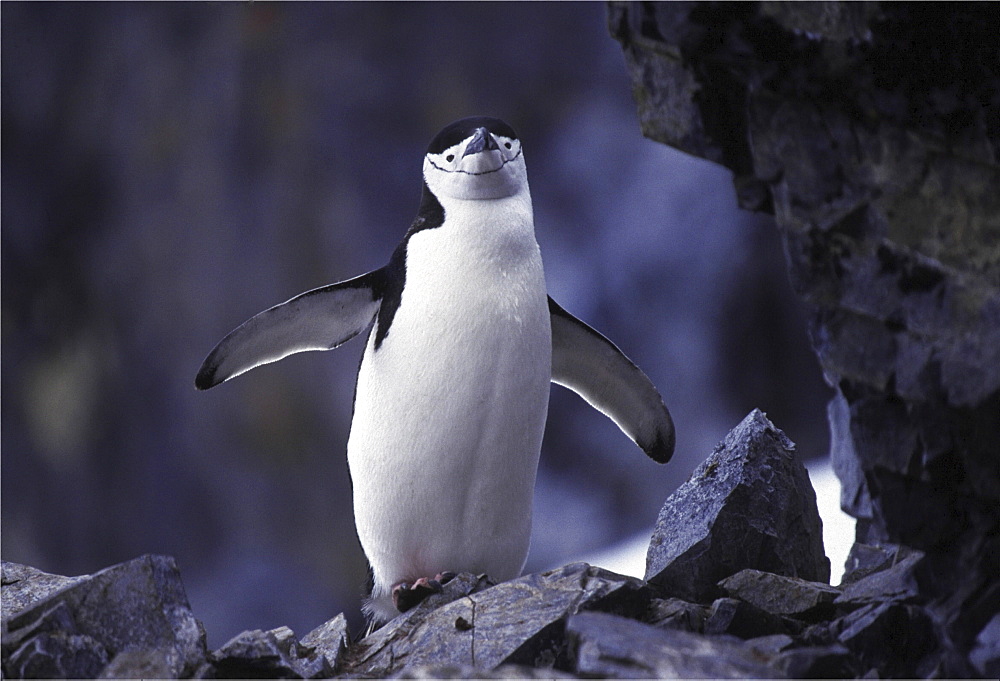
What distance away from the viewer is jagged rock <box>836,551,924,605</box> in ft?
4.71

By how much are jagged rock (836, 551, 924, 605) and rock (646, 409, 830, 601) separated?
22 cm

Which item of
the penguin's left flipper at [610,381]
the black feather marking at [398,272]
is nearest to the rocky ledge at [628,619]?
the penguin's left flipper at [610,381]

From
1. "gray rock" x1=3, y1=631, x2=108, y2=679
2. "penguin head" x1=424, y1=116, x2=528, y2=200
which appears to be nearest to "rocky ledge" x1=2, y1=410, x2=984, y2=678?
"gray rock" x1=3, y1=631, x2=108, y2=679

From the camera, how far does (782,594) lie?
1.68 metres

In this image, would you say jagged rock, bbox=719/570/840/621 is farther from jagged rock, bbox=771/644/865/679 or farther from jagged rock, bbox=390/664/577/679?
jagged rock, bbox=390/664/577/679

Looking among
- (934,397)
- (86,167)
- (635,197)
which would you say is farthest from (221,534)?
(934,397)

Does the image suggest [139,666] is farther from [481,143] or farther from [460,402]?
[481,143]

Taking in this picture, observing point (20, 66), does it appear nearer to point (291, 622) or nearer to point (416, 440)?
point (291, 622)

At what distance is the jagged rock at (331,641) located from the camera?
1.60 meters

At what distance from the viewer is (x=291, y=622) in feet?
21.5

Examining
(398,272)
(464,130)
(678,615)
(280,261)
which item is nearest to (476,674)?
(678,615)

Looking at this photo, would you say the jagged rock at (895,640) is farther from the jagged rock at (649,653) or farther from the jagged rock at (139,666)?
the jagged rock at (139,666)

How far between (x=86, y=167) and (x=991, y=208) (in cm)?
771

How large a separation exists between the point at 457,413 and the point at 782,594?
0.68m
